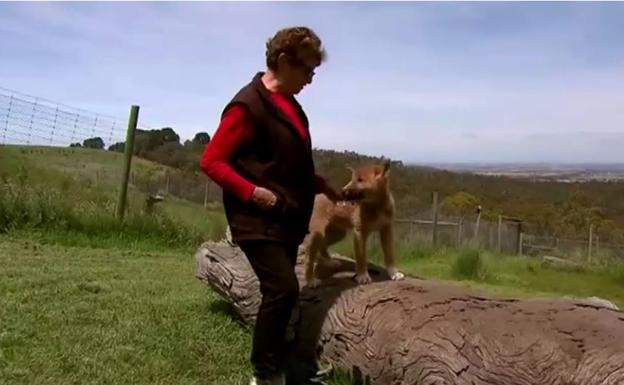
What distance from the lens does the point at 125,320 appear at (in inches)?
200

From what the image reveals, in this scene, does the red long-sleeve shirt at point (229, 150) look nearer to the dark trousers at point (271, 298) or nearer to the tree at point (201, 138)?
the dark trousers at point (271, 298)

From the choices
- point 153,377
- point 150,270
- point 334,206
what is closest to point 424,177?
point 150,270

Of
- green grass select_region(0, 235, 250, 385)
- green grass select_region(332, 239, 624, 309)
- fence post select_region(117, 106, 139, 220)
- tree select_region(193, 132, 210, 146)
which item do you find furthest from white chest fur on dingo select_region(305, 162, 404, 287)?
tree select_region(193, 132, 210, 146)

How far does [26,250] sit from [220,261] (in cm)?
339

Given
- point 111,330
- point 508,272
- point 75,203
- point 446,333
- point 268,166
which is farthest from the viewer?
point 508,272

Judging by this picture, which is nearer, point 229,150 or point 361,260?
point 229,150

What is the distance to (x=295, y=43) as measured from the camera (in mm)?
3773

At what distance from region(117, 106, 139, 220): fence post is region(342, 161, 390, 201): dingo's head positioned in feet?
18.7

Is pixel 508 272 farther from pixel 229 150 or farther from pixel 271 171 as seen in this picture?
pixel 229 150

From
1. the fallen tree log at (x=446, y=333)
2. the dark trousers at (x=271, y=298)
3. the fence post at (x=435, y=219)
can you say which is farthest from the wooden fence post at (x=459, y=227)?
the dark trousers at (x=271, y=298)

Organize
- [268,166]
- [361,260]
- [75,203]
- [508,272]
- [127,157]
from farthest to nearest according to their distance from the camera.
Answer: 1. [508,272]
2. [127,157]
3. [75,203]
4. [361,260]
5. [268,166]

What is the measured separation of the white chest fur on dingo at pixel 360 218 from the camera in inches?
189

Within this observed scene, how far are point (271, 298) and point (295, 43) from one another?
1.29 m

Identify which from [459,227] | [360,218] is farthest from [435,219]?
[360,218]
